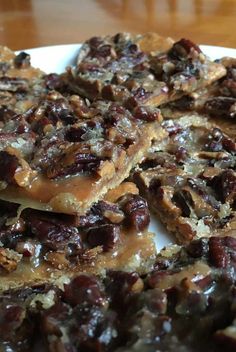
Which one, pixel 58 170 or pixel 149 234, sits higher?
pixel 58 170

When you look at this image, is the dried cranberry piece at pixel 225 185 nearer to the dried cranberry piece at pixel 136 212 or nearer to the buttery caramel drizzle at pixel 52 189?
the dried cranberry piece at pixel 136 212

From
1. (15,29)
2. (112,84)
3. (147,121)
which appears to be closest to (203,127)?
(147,121)

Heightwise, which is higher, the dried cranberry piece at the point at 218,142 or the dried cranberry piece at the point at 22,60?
the dried cranberry piece at the point at 22,60

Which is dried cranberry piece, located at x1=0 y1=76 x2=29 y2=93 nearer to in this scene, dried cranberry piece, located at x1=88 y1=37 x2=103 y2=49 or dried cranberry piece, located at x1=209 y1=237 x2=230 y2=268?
dried cranberry piece, located at x1=88 y1=37 x2=103 y2=49

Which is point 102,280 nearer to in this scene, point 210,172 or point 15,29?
point 210,172

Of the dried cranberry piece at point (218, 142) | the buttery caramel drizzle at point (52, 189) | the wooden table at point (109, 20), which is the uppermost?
the buttery caramel drizzle at point (52, 189)

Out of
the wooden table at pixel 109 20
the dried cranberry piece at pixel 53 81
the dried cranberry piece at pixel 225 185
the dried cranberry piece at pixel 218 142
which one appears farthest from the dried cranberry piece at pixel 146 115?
the wooden table at pixel 109 20

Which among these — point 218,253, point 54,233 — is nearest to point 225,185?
point 218,253
